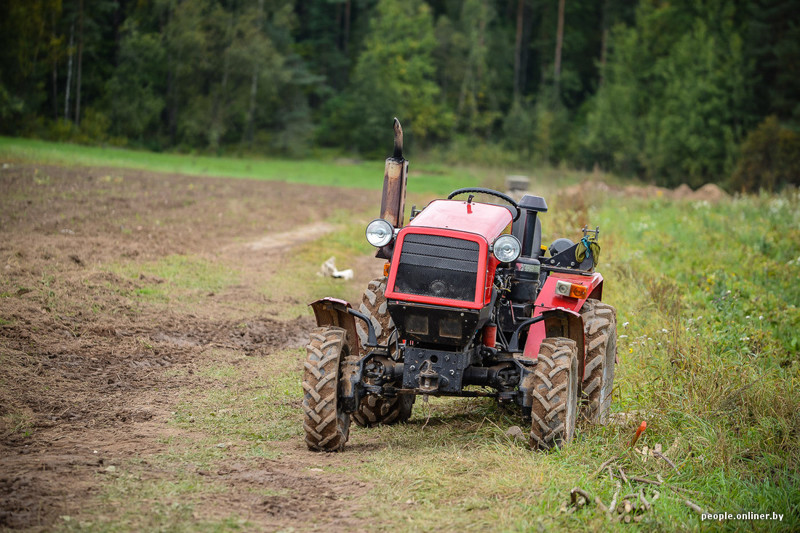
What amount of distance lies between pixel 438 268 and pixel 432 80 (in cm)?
6599

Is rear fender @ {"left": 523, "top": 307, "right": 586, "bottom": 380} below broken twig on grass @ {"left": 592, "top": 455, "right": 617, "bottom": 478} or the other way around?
the other way around

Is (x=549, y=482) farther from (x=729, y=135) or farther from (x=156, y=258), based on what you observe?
(x=729, y=135)

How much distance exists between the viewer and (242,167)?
44.6 m

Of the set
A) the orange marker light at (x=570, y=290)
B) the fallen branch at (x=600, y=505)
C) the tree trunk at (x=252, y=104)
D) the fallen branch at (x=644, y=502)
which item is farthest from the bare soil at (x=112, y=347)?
the tree trunk at (x=252, y=104)

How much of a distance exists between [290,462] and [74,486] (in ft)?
5.16

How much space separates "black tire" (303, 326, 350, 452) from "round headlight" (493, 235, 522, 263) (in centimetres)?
144

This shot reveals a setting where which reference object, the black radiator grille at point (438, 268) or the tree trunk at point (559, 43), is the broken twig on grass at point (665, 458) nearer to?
the black radiator grille at point (438, 268)

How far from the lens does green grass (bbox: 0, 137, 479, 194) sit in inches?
1300

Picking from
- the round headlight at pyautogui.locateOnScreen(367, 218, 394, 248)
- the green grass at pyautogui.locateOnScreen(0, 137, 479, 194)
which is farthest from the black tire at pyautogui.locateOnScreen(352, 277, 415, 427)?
the green grass at pyautogui.locateOnScreen(0, 137, 479, 194)

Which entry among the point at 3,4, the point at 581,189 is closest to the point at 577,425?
the point at 581,189

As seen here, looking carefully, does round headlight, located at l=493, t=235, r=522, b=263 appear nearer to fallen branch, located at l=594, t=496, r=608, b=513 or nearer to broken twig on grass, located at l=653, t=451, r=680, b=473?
broken twig on grass, located at l=653, t=451, r=680, b=473

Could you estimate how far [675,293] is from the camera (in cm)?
Answer: 1222

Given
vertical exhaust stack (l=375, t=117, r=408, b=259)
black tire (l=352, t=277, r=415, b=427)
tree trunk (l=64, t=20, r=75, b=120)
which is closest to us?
black tire (l=352, t=277, r=415, b=427)

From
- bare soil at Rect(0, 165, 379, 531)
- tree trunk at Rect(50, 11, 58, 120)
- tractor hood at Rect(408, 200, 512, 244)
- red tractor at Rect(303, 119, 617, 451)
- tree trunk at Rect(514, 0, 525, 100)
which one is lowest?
bare soil at Rect(0, 165, 379, 531)
